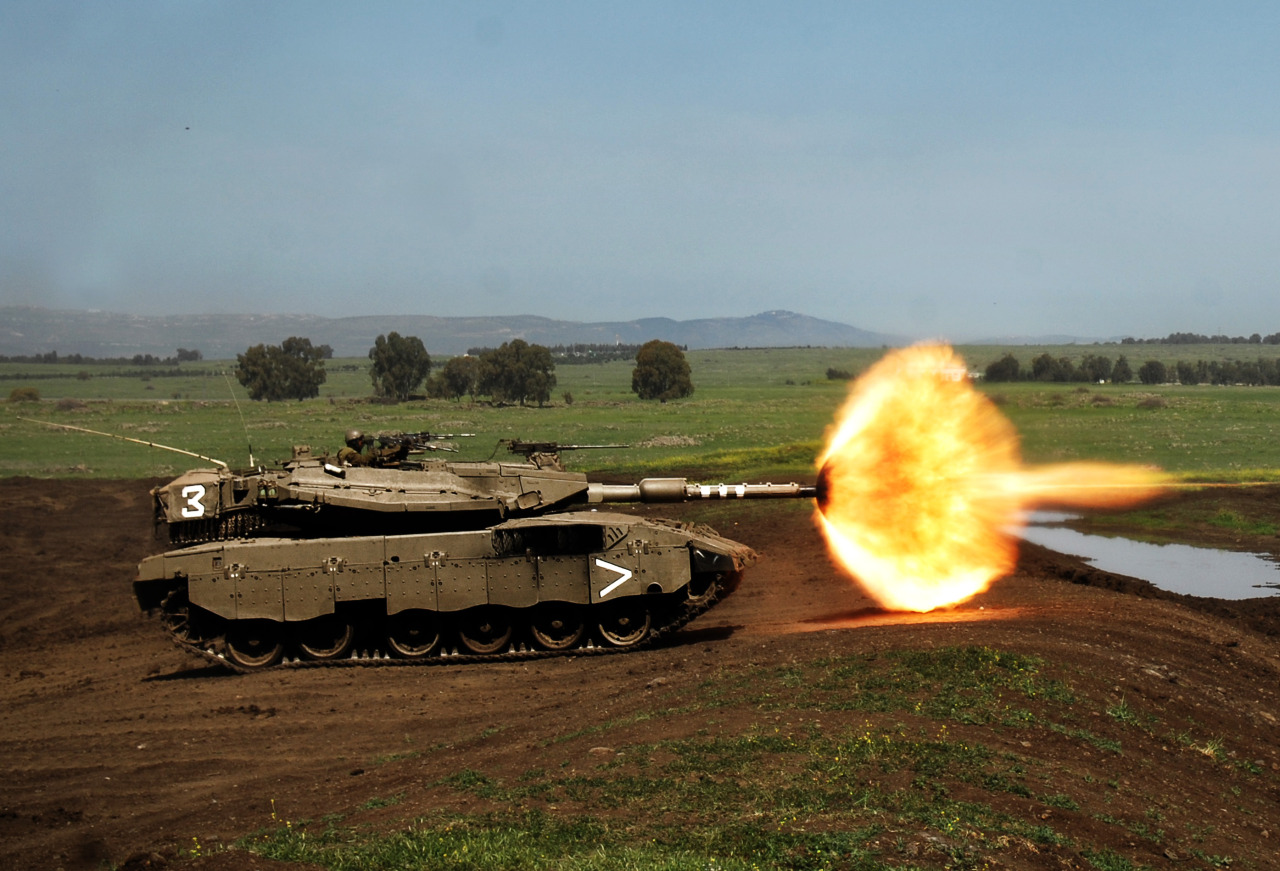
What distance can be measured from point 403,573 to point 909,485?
9.66 metres

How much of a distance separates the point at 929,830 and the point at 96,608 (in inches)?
854

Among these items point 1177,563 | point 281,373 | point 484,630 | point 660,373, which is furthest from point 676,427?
point 484,630

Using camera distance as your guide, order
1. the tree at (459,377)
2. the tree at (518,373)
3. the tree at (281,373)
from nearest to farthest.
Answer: the tree at (518,373)
the tree at (459,377)
the tree at (281,373)

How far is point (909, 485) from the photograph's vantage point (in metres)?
21.7

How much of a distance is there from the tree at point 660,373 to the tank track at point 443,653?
2483 inches

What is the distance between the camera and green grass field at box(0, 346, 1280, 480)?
146 feet

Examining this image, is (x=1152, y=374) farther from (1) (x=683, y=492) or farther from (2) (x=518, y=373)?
(1) (x=683, y=492)

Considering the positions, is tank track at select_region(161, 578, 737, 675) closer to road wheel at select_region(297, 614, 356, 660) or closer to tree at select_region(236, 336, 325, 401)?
road wheel at select_region(297, 614, 356, 660)

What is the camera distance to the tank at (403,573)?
1936 centimetres

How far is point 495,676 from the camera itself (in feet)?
61.4

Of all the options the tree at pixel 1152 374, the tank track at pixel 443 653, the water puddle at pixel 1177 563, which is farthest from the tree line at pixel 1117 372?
the tank track at pixel 443 653

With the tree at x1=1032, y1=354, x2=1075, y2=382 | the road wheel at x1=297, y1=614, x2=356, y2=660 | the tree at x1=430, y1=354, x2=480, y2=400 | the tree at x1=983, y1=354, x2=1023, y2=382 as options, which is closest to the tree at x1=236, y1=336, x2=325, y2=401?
the tree at x1=430, y1=354, x2=480, y2=400

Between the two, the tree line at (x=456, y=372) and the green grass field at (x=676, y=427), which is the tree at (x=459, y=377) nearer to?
the tree line at (x=456, y=372)

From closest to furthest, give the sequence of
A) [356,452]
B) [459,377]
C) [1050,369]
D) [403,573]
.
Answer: [403,573]
[356,452]
[1050,369]
[459,377]
